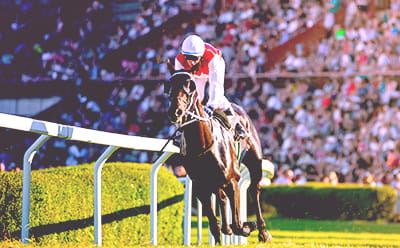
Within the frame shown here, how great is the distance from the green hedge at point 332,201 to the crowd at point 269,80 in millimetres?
1847

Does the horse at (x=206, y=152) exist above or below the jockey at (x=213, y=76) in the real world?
below

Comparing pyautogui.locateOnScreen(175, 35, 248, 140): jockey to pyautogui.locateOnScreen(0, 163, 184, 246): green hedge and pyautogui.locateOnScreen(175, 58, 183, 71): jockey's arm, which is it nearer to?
pyautogui.locateOnScreen(175, 58, 183, 71): jockey's arm

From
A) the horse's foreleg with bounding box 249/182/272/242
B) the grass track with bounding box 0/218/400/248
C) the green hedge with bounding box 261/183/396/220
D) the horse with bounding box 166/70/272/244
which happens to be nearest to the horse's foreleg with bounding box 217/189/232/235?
the horse with bounding box 166/70/272/244

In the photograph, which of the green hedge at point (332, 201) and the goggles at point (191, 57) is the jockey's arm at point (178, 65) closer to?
the goggles at point (191, 57)

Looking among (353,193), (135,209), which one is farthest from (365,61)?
(135,209)

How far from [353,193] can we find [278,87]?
4052mm

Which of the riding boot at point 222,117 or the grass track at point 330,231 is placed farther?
the grass track at point 330,231

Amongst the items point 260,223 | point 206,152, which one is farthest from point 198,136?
point 260,223

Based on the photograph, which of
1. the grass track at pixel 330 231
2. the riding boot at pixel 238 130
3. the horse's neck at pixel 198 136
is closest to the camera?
the horse's neck at pixel 198 136

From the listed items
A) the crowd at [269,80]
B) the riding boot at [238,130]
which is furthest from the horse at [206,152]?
the crowd at [269,80]

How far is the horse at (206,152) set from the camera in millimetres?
4266

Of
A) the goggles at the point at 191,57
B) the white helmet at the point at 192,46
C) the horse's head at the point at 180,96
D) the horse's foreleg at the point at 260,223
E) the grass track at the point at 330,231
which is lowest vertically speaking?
the grass track at the point at 330,231

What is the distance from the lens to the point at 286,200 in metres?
12.0

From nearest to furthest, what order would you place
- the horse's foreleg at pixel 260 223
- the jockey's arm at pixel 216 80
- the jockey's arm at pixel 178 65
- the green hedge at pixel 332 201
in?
the jockey's arm at pixel 178 65, the jockey's arm at pixel 216 80, the horse's foreleg at pixel 260 223, the green hedge at pixel 332 201
